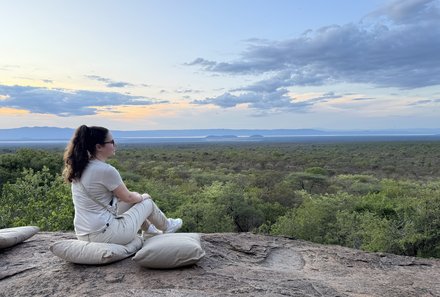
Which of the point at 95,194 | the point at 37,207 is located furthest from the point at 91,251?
the point at 37,207

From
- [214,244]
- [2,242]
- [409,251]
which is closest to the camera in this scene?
[2,242]

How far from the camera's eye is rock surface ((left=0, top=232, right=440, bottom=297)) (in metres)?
4.56

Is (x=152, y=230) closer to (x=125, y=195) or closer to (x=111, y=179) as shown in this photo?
(x=125, y=195)

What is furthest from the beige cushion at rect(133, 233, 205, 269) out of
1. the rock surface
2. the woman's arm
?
the woman's arm

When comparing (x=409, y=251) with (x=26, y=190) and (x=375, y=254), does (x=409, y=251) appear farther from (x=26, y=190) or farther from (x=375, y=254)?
(x=26, y=190)

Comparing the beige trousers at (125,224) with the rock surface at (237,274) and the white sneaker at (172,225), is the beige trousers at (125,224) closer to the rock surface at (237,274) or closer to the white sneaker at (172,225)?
the rock surface at (237,274)

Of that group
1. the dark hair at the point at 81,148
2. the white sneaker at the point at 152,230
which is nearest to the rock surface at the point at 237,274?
the white sneaker at the point at 152,230

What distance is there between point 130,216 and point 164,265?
799mm

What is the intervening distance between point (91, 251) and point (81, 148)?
124cm

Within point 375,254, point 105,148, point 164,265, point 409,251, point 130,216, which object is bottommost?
point 409,251

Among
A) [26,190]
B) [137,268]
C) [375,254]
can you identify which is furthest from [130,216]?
[26,190]

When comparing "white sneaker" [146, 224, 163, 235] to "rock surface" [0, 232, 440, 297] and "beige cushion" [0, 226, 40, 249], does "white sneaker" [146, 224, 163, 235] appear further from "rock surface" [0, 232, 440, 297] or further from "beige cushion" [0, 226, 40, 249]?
"beige cushion" [0, 226, 40, 249]

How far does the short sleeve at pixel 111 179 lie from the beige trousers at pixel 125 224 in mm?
467

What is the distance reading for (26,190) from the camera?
43.2 ft
